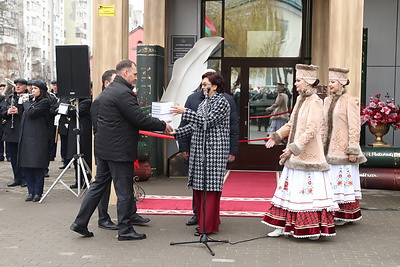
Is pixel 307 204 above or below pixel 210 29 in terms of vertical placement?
below

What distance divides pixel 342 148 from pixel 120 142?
2676 millimetres

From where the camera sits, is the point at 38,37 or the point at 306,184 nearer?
the point at 306,184

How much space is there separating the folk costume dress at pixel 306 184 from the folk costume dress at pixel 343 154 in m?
0.76

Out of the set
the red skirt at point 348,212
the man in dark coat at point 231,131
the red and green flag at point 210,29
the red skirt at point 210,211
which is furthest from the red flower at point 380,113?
the red skirt at point 210,211

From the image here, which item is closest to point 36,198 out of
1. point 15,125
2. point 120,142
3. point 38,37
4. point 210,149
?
point 15,125

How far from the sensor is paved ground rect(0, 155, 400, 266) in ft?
20.5

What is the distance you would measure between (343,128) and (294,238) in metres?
1.51

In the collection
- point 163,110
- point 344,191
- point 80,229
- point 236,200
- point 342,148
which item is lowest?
point 236,200

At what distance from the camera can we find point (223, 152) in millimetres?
7273

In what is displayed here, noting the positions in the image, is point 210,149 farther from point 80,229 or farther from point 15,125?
point 15,125

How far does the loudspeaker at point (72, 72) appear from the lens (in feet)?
30.5

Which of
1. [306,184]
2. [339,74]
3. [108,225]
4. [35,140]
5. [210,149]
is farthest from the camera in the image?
[35,140]

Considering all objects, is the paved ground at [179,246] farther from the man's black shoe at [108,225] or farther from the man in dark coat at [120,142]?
the man in dark coat at [120,142]

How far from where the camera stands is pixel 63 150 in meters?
14.2
